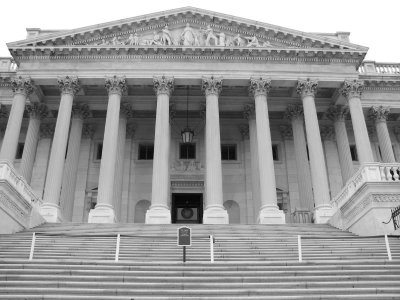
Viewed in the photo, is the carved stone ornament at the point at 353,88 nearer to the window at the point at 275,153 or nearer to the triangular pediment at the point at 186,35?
the triangular pediment at the point at 186,35

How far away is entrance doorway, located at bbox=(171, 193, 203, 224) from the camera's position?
3631cm

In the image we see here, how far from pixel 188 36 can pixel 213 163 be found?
10395 millimetres

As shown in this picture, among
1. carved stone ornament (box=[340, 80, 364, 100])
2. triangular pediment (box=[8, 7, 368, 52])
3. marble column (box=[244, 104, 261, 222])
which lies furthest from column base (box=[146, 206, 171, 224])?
carved stone ornament (box=[340, 80, 364, 100])

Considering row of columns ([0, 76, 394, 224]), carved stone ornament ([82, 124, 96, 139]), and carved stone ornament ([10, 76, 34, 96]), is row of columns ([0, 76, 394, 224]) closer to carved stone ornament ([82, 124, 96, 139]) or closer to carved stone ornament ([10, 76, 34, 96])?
carved stone ornament ([10, 76, 34, 96])

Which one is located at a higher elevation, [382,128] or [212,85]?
[212,85]

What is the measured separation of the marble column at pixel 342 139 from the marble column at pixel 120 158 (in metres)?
16.3

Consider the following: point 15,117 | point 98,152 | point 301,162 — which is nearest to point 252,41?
point 301,162

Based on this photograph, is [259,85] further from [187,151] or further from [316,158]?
[187,151]

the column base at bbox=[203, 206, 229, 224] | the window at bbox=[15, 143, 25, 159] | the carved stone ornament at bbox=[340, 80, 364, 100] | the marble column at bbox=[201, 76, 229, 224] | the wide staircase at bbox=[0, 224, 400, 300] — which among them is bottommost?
the wide staircase at bbox=[0, 224, 400, 300]

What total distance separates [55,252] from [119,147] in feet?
55.0

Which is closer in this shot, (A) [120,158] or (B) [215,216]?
(B) [215,216]

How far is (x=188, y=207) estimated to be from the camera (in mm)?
36844

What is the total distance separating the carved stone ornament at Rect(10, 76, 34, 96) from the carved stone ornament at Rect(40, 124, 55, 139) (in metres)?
6.09

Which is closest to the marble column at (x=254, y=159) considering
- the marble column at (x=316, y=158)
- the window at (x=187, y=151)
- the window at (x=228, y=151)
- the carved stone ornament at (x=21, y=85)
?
the window at (x=228, y=151)
